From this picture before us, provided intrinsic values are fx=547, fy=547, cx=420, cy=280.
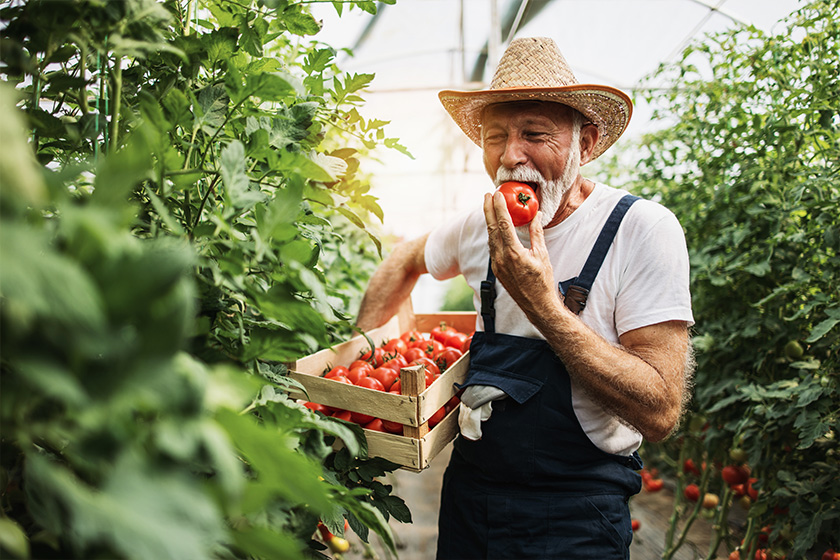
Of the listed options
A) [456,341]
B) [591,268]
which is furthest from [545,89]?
[456,341]

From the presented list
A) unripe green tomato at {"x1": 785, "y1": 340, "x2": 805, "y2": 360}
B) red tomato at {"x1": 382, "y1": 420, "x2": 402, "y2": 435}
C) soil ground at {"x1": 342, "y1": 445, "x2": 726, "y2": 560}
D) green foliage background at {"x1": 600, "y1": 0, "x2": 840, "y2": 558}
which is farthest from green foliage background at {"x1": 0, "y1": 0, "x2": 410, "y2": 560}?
soil ground at {"x1": 342, "y1": 445, "x2": 726, "y2": 560}

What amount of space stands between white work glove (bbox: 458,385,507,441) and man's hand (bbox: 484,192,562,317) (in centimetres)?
24

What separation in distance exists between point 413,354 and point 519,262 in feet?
1.97

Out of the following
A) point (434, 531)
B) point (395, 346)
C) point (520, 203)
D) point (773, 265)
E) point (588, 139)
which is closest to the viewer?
point (520, 203)

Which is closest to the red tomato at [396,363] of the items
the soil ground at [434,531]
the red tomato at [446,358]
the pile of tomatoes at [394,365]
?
the pile of tomatoes at [394,365]

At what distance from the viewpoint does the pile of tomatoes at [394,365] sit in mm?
1485

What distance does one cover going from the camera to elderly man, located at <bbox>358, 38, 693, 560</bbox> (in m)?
1.44

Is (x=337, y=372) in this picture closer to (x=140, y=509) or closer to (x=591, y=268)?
(x=591, y=268)

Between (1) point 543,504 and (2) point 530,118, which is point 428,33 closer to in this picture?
(2) point 530,118

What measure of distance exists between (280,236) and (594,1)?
5.31 m

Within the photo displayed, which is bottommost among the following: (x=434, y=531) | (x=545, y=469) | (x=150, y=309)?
(x=434, y=531)

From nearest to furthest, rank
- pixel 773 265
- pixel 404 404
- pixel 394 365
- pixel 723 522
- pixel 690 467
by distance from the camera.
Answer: pixel 404 404, pixel 394 365, pixel 773 265, pixel 723 522, pixel 690 467

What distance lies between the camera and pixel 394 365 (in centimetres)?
173

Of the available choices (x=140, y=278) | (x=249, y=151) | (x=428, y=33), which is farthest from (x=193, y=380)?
(x=428, y=33)
